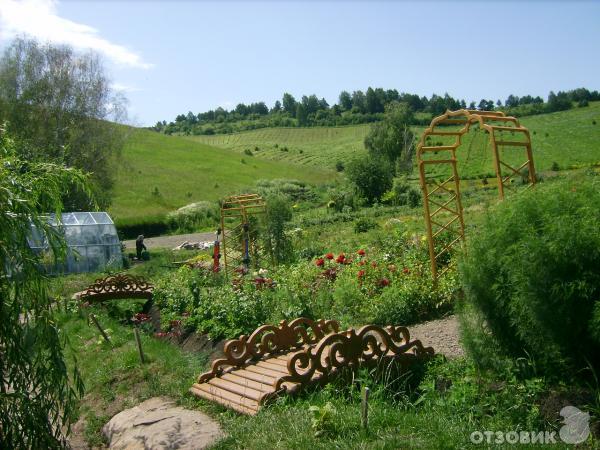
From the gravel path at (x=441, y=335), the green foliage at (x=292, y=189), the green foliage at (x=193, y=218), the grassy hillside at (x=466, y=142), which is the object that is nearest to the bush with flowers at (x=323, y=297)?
the gravel path at (x=441, y=335)

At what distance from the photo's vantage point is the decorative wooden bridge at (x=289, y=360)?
16.2ft

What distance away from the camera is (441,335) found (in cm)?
669

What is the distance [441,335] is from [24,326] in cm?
438

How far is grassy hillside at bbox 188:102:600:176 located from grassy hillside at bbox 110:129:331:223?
8.35m

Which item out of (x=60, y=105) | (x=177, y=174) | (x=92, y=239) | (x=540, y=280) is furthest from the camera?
(x=177, y=174)

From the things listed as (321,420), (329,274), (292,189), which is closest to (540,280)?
(321,420)

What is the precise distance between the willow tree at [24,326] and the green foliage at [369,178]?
1226 inches

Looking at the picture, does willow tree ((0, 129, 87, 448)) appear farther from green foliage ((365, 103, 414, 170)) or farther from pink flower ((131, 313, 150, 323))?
green foliage ((365, 103, 414, 170))

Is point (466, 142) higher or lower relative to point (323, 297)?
higher

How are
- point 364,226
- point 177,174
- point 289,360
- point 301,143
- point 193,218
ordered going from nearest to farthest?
point 289,360, point 364,226, point 193,218, point 177,174, point 301,143

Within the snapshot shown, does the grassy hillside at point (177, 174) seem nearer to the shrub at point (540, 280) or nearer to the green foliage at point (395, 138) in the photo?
the green foliage at point (395, 138)

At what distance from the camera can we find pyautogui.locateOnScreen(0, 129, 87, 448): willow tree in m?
4.03

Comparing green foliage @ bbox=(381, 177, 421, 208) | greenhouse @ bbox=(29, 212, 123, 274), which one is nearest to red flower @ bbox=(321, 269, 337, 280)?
greenhouse @ bbox=(29, 212, 123, 274)

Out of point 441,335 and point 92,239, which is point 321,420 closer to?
point 441,335
